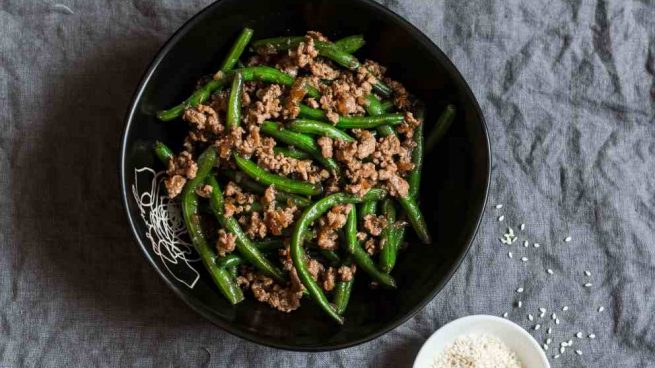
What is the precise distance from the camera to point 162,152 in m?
3.04

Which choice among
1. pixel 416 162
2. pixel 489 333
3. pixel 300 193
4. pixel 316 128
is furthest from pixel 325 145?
pixel 489 333

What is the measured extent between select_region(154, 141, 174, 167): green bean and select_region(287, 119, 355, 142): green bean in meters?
0.56

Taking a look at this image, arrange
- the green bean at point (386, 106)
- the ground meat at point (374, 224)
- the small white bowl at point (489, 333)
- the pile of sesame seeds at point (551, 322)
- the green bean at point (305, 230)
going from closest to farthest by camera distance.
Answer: the green bean at point (305, 230), the ground meat at point (374, 224), the green bean at point (386, 106), the small white bowl at point (489, 333), the pile of sesame seeds at point (551, 322)

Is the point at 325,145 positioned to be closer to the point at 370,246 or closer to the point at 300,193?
the point at 300,193

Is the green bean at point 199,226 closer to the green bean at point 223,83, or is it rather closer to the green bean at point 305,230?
the green bean at point 223,83

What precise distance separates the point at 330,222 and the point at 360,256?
0.75ft

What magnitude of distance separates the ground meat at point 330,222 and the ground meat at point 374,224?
0.11 m

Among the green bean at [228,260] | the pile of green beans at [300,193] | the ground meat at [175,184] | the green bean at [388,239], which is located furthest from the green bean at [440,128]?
the ground meat at [175,184]

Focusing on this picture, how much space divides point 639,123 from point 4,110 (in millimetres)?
3261

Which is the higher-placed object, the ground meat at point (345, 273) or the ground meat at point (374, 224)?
the ground meat at point (374, 224)

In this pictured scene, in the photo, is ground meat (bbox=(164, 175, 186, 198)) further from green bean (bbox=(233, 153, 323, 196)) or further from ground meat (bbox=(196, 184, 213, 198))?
green bean (bbox=(233, 153, 323, 196))

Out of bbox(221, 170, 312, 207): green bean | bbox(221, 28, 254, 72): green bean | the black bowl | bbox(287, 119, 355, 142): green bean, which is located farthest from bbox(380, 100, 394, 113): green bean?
bbox(221, 28, 254, 72): green bean

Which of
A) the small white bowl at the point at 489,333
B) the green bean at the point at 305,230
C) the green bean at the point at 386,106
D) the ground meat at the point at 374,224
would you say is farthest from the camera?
the small white bowl at the point at 489,333

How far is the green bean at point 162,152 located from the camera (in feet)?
9.96
